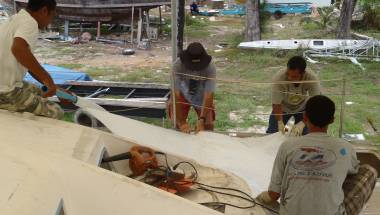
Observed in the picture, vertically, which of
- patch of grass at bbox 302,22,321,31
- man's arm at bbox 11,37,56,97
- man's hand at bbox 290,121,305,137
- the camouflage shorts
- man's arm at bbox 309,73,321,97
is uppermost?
man's arm at bbox 11,37,56,97

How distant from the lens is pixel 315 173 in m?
2.76

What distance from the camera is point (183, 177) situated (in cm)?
352

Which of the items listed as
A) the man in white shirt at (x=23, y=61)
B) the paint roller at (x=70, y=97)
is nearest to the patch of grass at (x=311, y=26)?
the paint roller at (x=70, y=97)

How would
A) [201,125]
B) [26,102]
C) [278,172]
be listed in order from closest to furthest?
1. [278,172]
2. [26,102]
3. [201,125]

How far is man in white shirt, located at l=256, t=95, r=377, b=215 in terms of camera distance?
2764mm

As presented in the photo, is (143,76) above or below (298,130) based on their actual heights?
below

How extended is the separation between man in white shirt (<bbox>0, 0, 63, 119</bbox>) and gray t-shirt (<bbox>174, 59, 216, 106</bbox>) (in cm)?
178

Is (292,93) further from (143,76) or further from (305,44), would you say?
(305,44)

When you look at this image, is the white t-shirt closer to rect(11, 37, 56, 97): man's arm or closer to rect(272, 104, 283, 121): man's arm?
rect(11, 37, 56, 97): man's arm

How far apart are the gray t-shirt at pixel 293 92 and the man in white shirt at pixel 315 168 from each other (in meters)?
1.99

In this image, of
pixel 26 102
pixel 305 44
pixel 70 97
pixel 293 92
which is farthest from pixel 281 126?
pixel 305 44

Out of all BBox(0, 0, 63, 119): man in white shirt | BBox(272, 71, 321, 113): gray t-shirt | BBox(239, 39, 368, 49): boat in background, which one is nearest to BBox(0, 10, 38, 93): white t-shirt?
BBox(0, 0, 63, 119): man in white shirt

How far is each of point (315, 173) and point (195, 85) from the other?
283 cm

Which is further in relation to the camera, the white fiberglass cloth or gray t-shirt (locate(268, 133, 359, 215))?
the white fiberglass cloth
